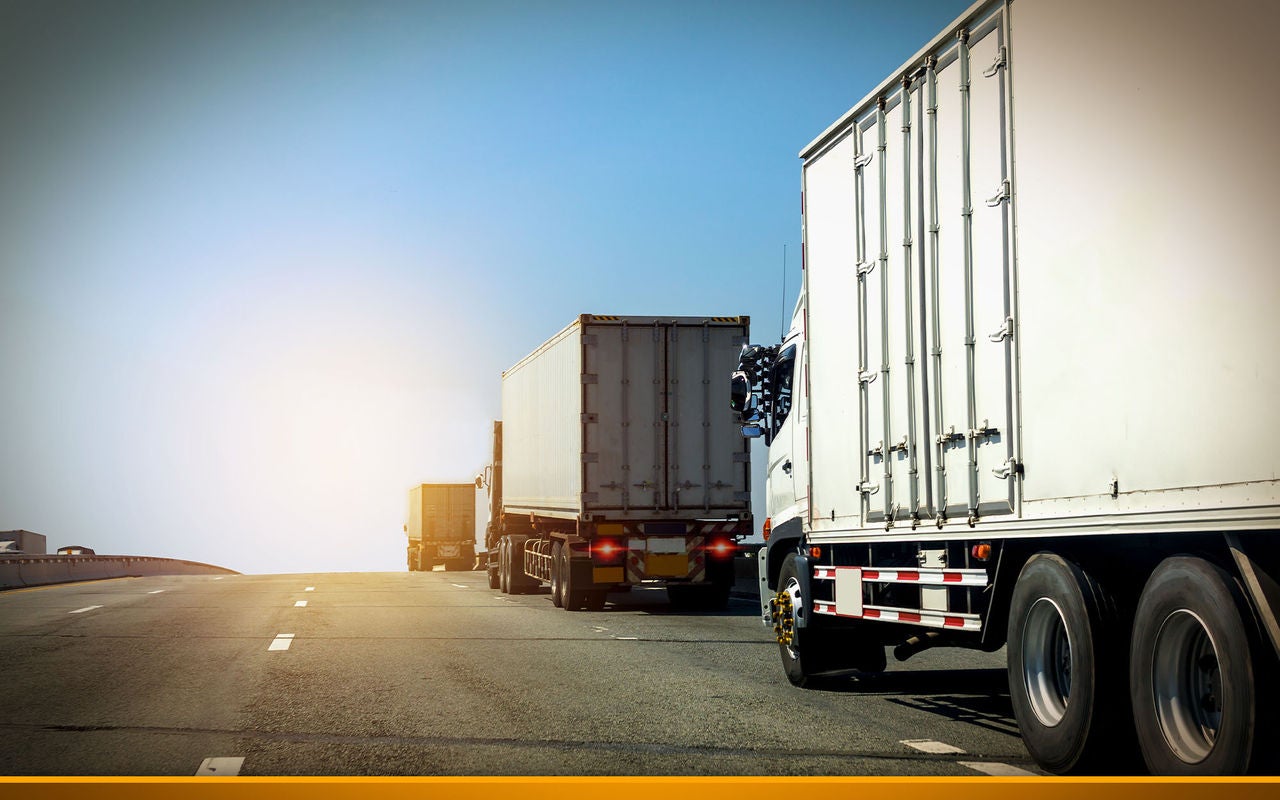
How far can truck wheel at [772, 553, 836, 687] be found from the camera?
979 cm

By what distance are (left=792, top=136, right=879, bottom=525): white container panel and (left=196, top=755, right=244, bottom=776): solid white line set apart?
4.17 metres

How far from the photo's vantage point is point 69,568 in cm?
3866

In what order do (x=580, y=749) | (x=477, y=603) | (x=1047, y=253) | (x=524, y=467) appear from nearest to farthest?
(x=1047, y=253), (x=580, y=749), (x=477, y=603), (x=524, y=467)

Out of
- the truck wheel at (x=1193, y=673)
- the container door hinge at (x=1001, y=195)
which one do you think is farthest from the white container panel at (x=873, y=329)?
the truck wheel at (x=1193, y=673)

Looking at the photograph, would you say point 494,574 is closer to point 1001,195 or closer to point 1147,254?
point 1001,195

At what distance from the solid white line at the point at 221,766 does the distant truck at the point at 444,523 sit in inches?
1666

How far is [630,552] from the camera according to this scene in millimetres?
19531

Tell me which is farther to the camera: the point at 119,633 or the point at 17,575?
the point at 17,575

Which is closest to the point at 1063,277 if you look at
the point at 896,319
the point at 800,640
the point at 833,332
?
the point at 896,319

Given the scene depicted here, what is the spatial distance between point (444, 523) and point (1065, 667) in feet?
145

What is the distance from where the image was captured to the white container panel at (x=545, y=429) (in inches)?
797

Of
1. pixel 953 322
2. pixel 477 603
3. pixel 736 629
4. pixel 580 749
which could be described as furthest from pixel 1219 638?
pixel 477 603

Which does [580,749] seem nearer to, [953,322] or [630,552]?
[953,322]

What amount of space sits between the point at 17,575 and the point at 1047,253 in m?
32.2
